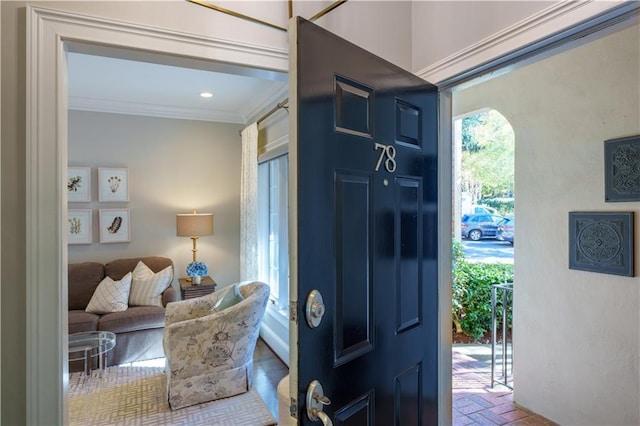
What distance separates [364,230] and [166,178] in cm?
401

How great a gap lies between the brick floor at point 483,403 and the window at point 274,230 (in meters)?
1.78

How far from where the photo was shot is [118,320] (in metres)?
3.59

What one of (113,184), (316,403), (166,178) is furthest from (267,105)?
(316,403)

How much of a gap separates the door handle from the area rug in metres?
1.92

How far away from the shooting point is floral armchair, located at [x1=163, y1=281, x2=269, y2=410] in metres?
2.76

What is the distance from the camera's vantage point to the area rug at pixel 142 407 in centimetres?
265

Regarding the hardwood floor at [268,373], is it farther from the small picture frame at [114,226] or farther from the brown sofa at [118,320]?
the small picture frame at [114,226]

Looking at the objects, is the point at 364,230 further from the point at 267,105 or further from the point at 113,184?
the point at 113,184

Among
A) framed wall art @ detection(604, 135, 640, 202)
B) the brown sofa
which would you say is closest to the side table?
the brown sofa

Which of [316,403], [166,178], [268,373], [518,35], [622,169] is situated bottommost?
[268,373]

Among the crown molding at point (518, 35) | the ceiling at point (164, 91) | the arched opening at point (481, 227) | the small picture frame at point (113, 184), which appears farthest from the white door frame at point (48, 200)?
the arched opening at point (481, 227)

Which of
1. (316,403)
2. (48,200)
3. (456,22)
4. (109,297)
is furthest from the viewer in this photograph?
(109,297)

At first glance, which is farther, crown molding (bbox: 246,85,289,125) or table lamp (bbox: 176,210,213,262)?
table lamp (bbox: 176,210,213,262)

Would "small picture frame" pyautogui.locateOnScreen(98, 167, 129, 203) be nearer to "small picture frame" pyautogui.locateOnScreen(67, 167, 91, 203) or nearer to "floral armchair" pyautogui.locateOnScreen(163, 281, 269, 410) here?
"small picture frame" pyautogui.locateOnScreen(67, 167, 91, 203)
